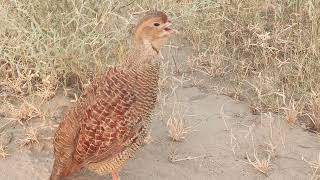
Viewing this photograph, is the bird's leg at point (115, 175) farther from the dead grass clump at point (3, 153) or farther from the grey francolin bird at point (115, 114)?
the dead grass clump at point (3, 153)

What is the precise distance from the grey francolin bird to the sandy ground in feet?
1.44

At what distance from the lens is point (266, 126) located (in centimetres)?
464

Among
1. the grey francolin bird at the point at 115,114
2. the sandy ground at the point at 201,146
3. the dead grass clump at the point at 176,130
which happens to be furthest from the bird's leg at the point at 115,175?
the dead grass clump at the point at 176,130

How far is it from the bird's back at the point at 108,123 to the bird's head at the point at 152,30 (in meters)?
0.16

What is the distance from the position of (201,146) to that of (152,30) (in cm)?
108

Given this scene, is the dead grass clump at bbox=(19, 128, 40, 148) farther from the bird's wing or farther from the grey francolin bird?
the bird's wing

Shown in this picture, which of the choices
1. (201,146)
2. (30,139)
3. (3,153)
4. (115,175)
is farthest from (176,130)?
(3,153)

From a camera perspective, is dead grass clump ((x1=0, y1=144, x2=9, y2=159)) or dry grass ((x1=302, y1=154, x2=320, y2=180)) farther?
dead grass clump ((x1=0, y1=144, x2=9, y2=159))

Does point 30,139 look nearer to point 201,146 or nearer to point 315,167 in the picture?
point 201,146

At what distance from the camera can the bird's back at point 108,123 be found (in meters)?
3.63

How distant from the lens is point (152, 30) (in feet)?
12.7

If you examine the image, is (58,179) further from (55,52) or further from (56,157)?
(55,52)

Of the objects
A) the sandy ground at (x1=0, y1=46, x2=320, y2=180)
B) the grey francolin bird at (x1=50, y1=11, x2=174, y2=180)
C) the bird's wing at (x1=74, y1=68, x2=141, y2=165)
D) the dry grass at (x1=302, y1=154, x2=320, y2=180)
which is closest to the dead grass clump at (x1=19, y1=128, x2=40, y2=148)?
the sandy ground at (x1=0, y1=46, x2=320, y2=180)

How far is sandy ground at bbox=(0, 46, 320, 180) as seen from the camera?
4.18 metres
